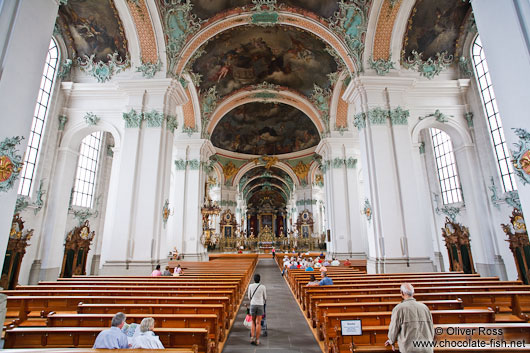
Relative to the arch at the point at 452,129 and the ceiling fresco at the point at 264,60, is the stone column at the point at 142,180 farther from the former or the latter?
the arch at the point at 452,129

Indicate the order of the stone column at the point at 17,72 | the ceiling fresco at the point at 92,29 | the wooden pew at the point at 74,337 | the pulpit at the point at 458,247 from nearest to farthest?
the wooden pew at the point at 74,337 < the stone column at the point at 17,72 < the ceiling fresco at the point at 92,29 < the pulpit at the point at 458,247

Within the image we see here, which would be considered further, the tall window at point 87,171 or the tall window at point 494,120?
the tall window at point 87,171

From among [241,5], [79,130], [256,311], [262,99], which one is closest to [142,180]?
[79,130]

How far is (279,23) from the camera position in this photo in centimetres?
1345

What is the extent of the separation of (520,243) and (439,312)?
27.6ft

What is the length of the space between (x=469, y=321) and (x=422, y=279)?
121 inches

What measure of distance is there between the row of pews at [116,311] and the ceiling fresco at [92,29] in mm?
9913

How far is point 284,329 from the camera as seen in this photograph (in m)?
5.52

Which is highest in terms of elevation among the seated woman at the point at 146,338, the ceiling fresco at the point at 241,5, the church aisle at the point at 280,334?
the ceiling fresco at the point at 241,5

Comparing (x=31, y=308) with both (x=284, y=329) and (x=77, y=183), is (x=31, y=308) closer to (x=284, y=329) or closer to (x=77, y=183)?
(x=284, y=329)

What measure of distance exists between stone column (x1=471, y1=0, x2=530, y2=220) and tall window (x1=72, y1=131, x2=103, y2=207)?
642 inches

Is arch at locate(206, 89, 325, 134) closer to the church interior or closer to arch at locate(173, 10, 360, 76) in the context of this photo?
the church interior

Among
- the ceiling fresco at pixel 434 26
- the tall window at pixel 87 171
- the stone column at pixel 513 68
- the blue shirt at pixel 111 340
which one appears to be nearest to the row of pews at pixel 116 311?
the blue shirt at pixel 111 340

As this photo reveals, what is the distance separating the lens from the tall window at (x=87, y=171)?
13969 millimetres
